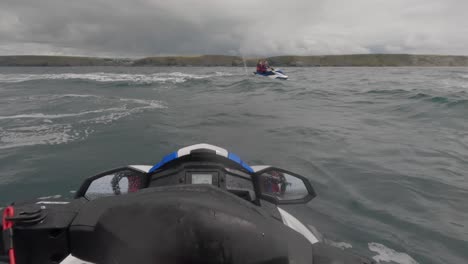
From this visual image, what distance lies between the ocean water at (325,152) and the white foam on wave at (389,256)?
1cm

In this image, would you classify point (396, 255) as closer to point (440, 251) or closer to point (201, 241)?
point (440, 251)

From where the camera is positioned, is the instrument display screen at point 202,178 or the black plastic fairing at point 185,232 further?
the instrument display screen at point 202,178

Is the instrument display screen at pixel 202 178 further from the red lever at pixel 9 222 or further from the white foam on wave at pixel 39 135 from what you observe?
the white foam on wave at pixel 39 135

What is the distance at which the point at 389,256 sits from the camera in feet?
11.2

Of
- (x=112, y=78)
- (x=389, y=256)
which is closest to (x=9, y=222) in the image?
(x=389, y=256)

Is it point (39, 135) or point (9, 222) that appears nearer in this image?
point (9, 222)

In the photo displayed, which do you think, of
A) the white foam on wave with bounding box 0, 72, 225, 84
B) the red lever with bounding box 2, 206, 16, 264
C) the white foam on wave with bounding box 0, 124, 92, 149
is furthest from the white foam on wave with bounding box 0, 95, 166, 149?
the white foam on wave with bounding box 0, 72, 225, 84

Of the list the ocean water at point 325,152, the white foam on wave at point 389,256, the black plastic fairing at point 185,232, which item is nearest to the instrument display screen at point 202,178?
the black plastic fairing at point 185,232

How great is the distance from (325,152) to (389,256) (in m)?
4.13

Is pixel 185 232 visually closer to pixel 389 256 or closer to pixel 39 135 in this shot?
pixel 389 256

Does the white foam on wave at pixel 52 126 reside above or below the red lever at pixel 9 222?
below

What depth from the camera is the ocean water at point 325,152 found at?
4051mm

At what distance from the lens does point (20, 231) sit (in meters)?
1.17

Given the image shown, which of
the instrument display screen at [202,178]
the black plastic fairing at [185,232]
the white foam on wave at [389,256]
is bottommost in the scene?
the white foam on wave at [389,256]
